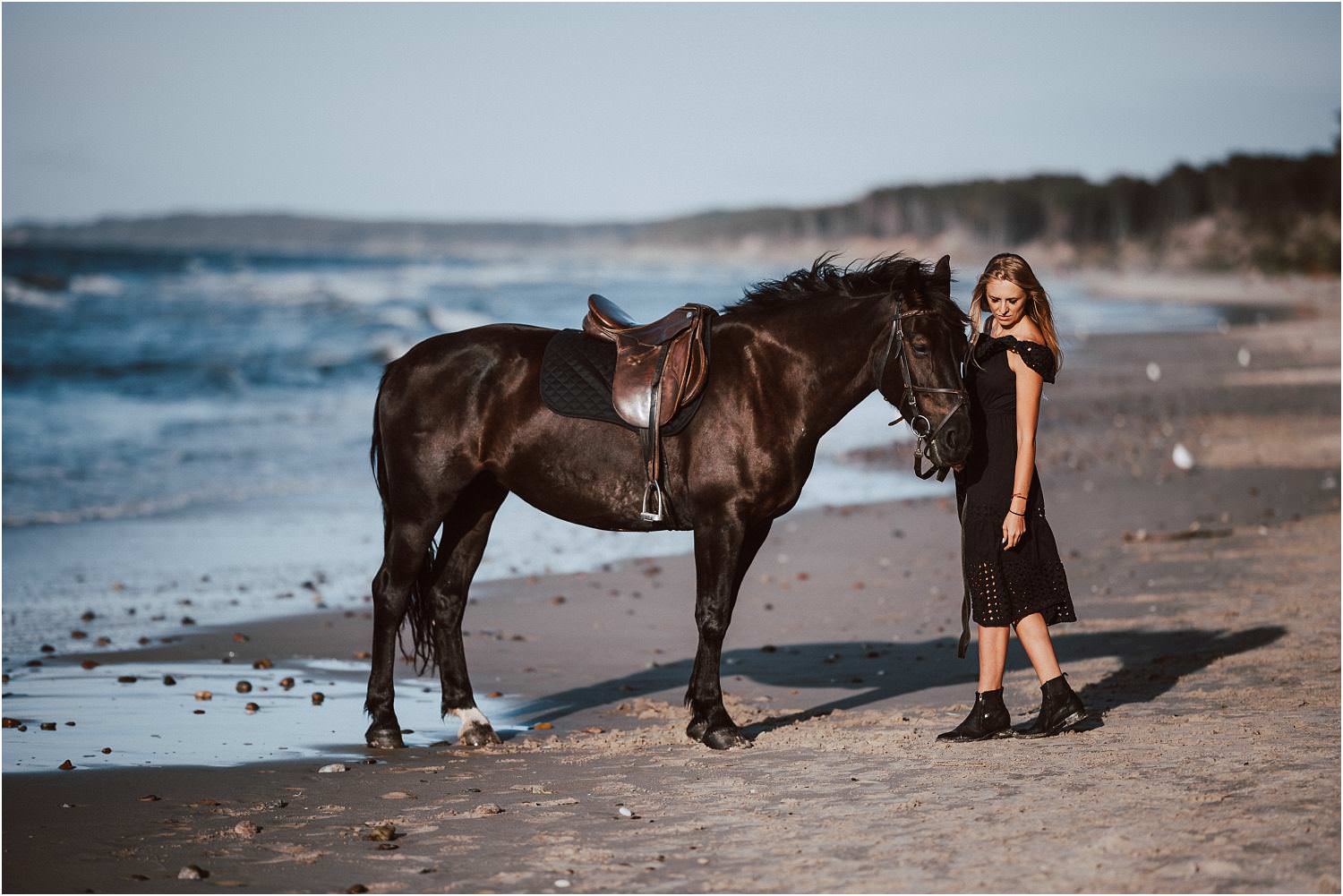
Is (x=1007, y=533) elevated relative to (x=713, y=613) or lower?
elevated

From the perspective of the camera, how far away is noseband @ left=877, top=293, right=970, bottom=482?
5.94m

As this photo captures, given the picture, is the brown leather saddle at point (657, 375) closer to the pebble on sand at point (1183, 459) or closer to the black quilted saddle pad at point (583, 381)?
the black quilted saddle pad at point (583, 381)

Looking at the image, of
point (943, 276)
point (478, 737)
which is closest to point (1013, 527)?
point (943, 276)

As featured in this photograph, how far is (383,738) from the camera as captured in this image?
21.3 ft

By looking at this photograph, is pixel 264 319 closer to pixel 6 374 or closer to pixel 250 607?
pixel 6 374

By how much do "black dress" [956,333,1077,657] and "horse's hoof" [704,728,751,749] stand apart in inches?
41.2

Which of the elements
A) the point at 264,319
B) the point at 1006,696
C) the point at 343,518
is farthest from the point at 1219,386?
the point at 264,319

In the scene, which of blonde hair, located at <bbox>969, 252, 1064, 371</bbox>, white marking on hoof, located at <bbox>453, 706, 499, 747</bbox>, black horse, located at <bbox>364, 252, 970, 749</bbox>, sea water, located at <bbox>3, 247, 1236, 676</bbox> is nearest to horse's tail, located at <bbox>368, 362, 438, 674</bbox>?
black horse, located at <bbox>364, 252, 970, 749</bbox>

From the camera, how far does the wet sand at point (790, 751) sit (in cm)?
456

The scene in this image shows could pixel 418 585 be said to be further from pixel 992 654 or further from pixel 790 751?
pixel 992 654

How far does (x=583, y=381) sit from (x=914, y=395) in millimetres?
1544

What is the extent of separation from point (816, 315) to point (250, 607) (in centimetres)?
510

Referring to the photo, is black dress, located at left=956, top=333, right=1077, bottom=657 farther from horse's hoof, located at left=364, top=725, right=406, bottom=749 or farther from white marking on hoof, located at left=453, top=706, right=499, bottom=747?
horse's hoof, located at left=364, top=725, right=406, bottom=749

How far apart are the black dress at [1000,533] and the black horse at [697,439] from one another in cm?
24
